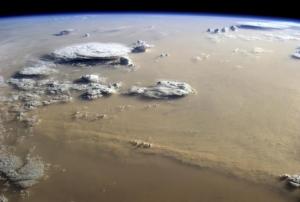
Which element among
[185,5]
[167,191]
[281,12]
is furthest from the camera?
[167,191]

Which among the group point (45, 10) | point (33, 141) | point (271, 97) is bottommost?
point (33, 141)

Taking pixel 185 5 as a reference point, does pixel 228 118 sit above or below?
below

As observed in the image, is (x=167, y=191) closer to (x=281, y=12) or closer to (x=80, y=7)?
(x=281, y=12)

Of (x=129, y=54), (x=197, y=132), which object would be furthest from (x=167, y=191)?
(x=129, y=54)

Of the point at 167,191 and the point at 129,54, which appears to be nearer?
the point at 167,191

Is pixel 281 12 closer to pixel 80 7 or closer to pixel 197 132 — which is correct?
pixel 197 132

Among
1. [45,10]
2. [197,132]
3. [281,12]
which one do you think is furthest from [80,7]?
[281,12]

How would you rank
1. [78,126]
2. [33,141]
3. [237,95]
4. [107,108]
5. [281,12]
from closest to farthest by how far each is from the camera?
[281,12], [33,141], [78,126], [107,108], [237,95]
